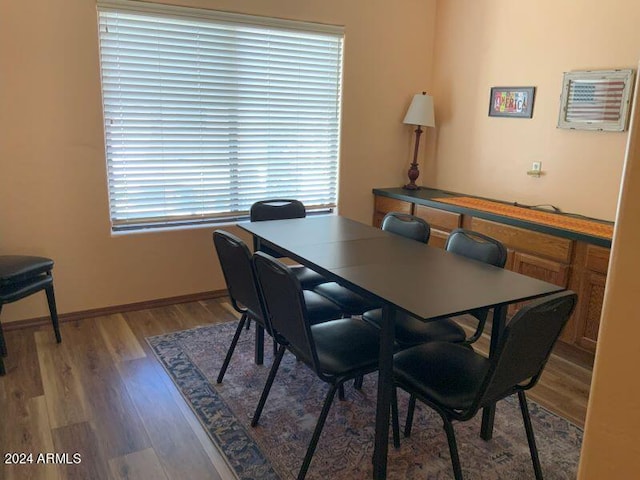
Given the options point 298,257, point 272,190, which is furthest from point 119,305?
point 298,257

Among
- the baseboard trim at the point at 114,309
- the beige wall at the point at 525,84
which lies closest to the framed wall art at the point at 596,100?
the beige wall at the point at 525,84

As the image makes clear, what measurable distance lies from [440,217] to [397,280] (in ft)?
6.64

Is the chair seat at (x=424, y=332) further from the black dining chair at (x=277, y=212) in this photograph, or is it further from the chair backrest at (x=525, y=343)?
the black dining chair at (x=277, y=212)

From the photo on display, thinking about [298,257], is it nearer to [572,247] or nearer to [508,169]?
[572,247]

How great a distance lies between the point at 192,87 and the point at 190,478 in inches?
109

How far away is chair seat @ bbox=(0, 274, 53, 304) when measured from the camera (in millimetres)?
2908

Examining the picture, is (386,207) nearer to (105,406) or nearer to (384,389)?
(384,389)

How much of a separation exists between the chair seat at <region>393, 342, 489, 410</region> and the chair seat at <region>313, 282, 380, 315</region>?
63 cm

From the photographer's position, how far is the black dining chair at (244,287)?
2.37 meters

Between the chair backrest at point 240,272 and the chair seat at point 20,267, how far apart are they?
1.29 metres

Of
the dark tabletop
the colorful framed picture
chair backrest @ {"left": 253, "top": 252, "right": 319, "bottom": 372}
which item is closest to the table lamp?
the colorful framed picture

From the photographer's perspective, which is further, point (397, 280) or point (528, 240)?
point (528, 240)

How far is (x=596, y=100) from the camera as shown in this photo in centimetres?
337

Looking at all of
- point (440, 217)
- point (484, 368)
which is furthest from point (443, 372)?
point (440, 217)
